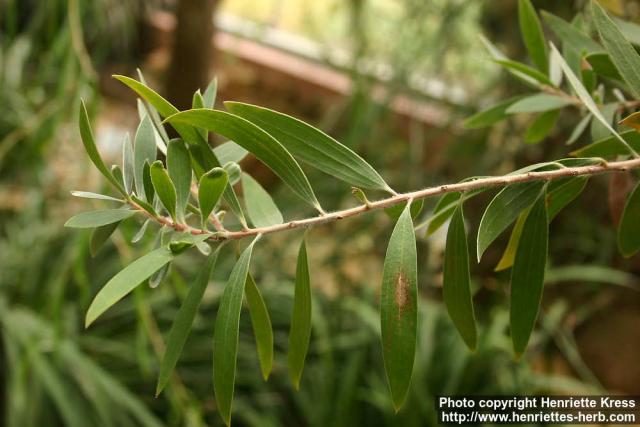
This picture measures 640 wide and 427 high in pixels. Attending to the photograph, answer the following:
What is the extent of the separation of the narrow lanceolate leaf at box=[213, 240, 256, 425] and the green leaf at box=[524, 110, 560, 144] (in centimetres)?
26

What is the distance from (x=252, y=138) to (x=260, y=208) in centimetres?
8

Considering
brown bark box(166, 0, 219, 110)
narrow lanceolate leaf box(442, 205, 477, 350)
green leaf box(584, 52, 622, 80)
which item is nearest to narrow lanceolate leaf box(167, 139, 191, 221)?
narrow lanceolate leaf box(442, 205, 477, 350)

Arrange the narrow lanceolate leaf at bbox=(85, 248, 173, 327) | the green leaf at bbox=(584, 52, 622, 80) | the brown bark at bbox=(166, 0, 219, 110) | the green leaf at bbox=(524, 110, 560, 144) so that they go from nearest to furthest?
the narrow lanceolate leaf at bbox=(85, 248, 173, 327)
the green leaf at bbox=(584, 52, 622, 80)
the green leaf at bbox=(524, 110, 560, 144)
the brown bark at bbox=(166, 0, 219, 110)

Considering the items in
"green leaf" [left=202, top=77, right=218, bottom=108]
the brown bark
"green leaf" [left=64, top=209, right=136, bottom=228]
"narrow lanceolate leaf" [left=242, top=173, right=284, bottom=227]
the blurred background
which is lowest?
the blurred background

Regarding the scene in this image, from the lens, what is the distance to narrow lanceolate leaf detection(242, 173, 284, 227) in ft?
1.16

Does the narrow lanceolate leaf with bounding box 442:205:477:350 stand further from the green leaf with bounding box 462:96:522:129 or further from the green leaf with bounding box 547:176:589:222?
the green leaf with bounding box 462:96:522:129

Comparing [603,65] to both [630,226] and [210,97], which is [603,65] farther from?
[210,97]

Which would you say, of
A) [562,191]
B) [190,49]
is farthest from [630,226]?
[190,49]

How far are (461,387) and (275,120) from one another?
108 centimetres

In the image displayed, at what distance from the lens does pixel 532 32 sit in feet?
1.47

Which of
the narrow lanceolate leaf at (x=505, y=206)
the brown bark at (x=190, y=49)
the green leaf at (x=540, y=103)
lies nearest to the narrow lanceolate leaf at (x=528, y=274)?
the narrow lanceolate leaf at (x=505, y=206)

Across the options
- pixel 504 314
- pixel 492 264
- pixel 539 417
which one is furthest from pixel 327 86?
pixel 539 417

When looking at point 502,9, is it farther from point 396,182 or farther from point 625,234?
point 625,234

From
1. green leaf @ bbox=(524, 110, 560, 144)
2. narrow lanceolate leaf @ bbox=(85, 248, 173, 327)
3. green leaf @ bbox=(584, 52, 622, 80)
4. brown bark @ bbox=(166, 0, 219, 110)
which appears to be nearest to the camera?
narrow lanceolate leaf @ bbox=(85, 248, 173, 327)
